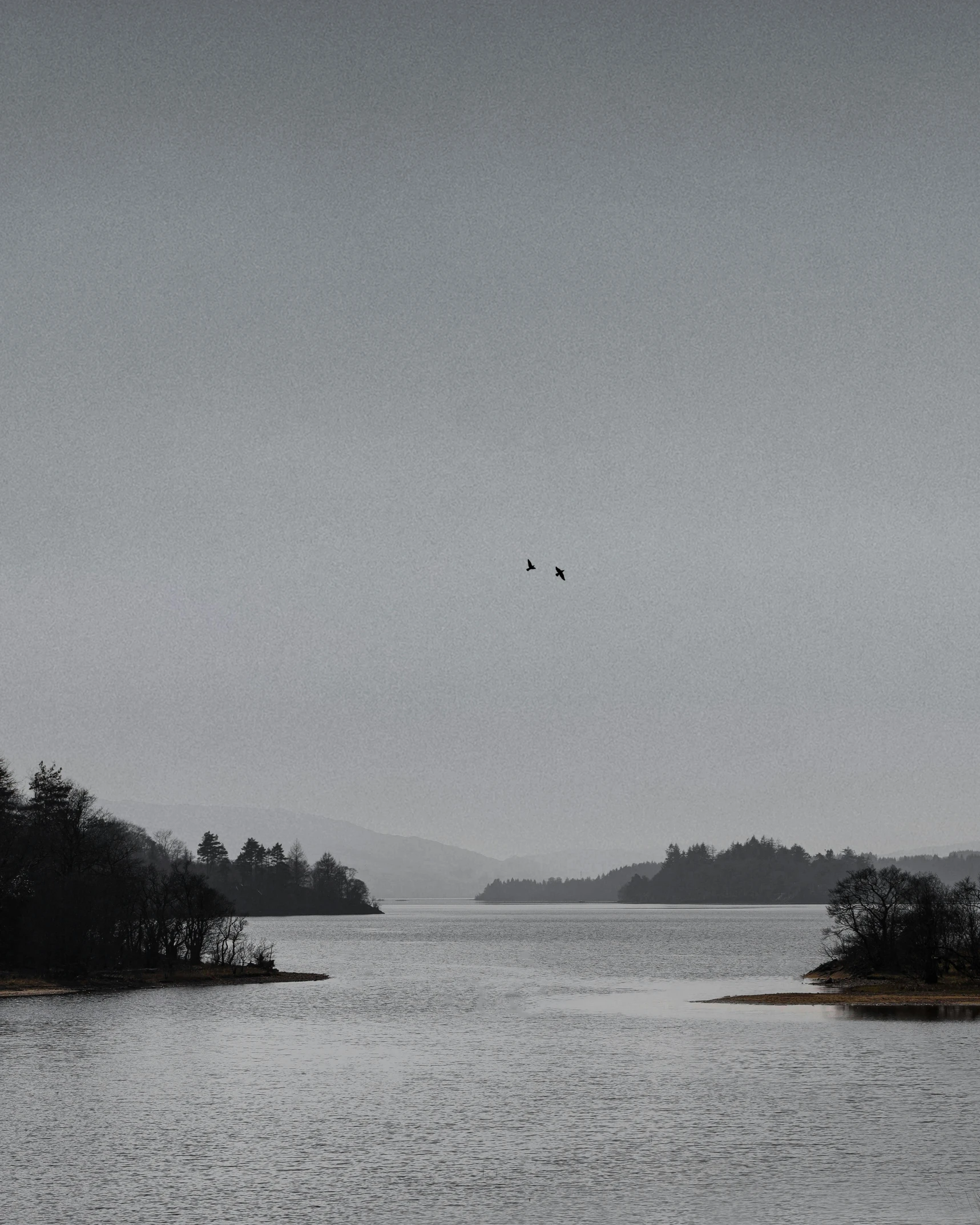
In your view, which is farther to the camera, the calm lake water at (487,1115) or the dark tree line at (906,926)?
the dark tree line at (906,926)

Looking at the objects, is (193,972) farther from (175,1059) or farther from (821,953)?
(821,953)

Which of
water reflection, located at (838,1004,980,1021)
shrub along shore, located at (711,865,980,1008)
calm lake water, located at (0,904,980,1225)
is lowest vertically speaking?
calm lake water, located at (0,904,980,1225)

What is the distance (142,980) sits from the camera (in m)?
138

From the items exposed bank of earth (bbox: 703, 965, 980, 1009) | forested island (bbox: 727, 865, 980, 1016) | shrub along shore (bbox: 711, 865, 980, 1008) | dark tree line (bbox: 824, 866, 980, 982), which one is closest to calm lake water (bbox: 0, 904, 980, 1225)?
exposed bank of earth (bbox: 703, 965, 980, 1009)

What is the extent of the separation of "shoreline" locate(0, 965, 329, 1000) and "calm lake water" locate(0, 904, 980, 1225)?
1932 centimetres

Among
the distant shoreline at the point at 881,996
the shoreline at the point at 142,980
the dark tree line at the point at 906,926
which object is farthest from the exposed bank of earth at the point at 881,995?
A: the shoreline at the point at 142,980

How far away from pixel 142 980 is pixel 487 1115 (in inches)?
3434

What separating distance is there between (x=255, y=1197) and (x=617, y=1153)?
48.7ft

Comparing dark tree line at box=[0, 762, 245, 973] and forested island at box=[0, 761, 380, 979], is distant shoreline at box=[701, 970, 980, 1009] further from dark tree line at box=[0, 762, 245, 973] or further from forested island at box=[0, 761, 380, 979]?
dark tree line at box=[0, 762, 245, 973]

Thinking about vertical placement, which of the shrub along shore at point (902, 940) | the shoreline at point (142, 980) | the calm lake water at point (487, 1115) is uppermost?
the shrub along shore at point (902, 940)

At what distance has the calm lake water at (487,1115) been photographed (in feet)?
148

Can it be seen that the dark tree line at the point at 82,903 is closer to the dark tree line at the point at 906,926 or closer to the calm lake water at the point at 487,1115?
the calm lake water at the point at 487,1115

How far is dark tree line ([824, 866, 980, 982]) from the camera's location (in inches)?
4985

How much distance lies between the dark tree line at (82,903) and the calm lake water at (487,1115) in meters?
27.7
